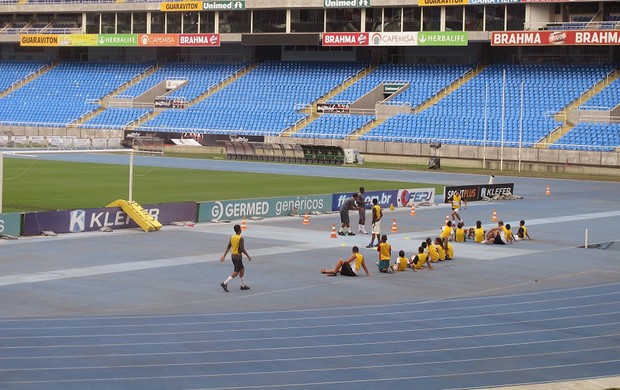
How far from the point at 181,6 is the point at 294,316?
75.6 metres

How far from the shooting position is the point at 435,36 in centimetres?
8581

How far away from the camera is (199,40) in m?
96.1

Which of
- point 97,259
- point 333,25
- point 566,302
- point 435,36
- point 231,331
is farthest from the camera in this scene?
point 333,25

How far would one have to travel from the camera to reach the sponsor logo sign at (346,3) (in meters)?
89.0

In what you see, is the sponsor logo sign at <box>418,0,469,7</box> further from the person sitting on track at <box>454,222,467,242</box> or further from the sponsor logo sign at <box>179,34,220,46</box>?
the person sitting on track at <box>454,222,467,242</box>

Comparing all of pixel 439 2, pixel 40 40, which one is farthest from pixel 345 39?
pixel 40 40

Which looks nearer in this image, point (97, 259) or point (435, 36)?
point (97, 259)

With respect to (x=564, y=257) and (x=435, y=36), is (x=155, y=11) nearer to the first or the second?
(x=435, y=36)

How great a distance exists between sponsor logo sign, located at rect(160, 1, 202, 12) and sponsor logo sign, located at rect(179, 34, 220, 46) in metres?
2.24

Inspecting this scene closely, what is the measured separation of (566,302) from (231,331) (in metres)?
8.71

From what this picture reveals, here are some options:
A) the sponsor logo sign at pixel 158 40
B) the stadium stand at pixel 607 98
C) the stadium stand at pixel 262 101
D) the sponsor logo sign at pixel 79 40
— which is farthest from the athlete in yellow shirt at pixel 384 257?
the sponsor logo sign at pixel 79 40

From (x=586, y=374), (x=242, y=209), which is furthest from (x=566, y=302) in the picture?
(x=242, y=209)

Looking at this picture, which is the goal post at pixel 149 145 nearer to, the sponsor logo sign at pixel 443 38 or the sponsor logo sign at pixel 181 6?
the sponsor logo sign at pixel 181 6

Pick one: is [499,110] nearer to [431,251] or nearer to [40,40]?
[40,40]
